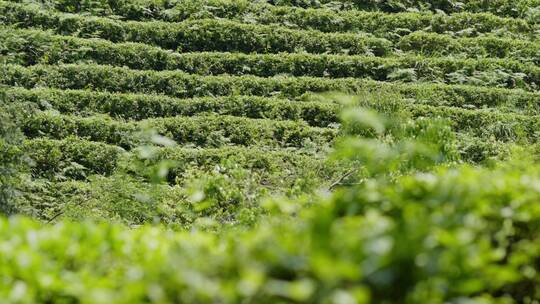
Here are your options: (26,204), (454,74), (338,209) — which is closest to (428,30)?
(454,74)

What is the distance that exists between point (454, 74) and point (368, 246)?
40.2 ft

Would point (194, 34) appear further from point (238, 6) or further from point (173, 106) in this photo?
point (173, 106)

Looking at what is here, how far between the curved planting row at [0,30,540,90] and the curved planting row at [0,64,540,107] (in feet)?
1.49

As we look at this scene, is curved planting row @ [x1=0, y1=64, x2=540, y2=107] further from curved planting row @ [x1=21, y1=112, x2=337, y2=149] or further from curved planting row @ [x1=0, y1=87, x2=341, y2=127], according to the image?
curved planting row @ [x1=21, y1=112, x2=337, y2=149]

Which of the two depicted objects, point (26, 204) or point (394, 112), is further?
point (394, 112)

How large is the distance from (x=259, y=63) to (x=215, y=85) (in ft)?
3.58

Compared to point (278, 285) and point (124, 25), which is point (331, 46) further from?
point (278, 285)

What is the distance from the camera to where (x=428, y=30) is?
629 inches

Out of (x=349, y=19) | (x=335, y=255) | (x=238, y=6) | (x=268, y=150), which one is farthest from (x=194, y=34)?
(x=335, y=255)

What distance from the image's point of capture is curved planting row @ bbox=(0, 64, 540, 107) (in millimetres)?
13578

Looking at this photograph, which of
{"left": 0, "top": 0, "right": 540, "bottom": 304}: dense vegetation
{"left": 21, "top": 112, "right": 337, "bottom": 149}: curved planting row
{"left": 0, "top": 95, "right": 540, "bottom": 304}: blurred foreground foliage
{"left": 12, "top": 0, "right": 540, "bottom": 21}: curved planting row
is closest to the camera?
{"left": 0, "top": 95, "right": 540, "bottom": 304}: blurred foreground foliage

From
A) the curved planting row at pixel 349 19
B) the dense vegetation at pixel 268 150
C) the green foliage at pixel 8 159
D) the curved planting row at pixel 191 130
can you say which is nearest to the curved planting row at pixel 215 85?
the dense vegetation at pixel 268 150

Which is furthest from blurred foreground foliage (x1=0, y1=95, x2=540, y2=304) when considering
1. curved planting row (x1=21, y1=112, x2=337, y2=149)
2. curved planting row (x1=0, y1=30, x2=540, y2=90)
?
curved planting row (x1=0, y1=30, x2=540, y2=90)

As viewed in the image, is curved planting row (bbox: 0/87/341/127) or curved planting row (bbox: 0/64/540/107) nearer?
curved planting row (bbox: 0/87/341/127)
